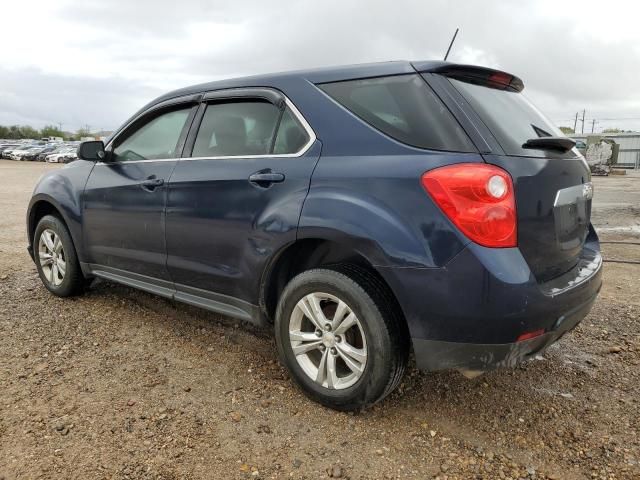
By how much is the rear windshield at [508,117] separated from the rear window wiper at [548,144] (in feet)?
0.08

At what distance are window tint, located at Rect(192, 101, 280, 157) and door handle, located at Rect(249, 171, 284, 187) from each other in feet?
0.55

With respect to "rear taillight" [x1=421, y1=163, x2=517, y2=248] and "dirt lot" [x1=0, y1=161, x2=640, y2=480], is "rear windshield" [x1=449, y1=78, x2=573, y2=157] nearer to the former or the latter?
"rear taillight" [x1=421, y1=163, x2=517, y2=248]

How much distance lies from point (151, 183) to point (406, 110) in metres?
1.83

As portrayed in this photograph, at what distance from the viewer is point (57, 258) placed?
444 cm

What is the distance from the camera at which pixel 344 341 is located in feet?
8.54

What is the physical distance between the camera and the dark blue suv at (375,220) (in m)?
2.23

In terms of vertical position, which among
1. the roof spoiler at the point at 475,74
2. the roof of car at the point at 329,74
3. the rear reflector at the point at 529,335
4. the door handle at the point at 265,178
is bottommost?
the rear reflector at the point at 529,335

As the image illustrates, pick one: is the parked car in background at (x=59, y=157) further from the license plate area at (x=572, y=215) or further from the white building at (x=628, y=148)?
the license plate area at (x=572, y=215)

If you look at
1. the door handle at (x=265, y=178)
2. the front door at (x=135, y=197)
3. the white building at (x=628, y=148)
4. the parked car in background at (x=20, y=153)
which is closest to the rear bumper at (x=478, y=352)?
the door handle at (x=265, y=178)

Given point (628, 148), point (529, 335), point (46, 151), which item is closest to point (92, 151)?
point (529, 335)

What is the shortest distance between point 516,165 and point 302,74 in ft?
4.28

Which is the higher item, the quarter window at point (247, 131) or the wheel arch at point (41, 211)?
the quarter window at point (247, 131)

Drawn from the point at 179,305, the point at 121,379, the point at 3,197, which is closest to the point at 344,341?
the point at 121,379

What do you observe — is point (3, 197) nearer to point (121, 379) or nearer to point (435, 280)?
point (121, 379)
